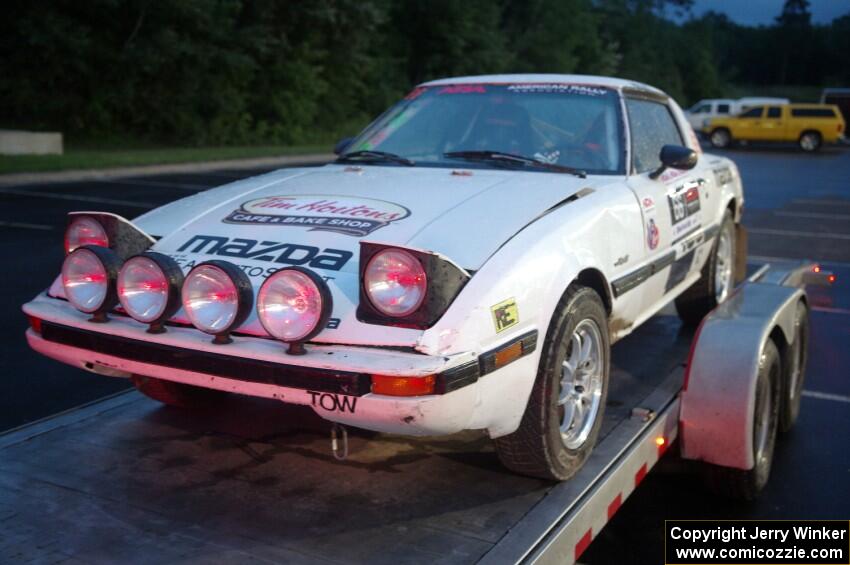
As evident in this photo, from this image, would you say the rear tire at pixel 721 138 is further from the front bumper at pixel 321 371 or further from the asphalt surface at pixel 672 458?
the front bumper at pixel 321 371

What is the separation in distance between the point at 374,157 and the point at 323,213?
3.69 ft

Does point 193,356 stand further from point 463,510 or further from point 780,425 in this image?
point 780,425

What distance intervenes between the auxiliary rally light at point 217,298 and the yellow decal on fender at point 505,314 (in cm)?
78

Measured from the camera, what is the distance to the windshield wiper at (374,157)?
4348 millimetres

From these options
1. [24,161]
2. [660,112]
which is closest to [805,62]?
[24,161]

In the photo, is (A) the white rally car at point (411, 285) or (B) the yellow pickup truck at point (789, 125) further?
(B) the yellow pickup truck at point (789, 125)

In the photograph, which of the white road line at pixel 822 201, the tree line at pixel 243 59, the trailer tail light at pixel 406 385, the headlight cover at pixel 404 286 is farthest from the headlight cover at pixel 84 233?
the tree line at pixel 243 59

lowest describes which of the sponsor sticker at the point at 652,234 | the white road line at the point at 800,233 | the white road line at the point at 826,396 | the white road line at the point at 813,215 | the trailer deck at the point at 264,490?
the white road line at the point at 826,396

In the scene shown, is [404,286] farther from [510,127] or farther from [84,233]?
[510,127]

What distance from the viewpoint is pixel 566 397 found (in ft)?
11.0

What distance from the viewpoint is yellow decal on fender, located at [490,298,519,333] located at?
2.84 metres

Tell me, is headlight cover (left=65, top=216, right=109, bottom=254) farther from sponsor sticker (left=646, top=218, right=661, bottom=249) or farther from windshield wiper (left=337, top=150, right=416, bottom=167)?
sponsor sticker (left=646, top=218, right=661, bottom=249)

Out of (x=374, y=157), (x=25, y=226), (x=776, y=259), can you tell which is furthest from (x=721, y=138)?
(x=374, y=157)

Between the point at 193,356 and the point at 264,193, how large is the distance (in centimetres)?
113
